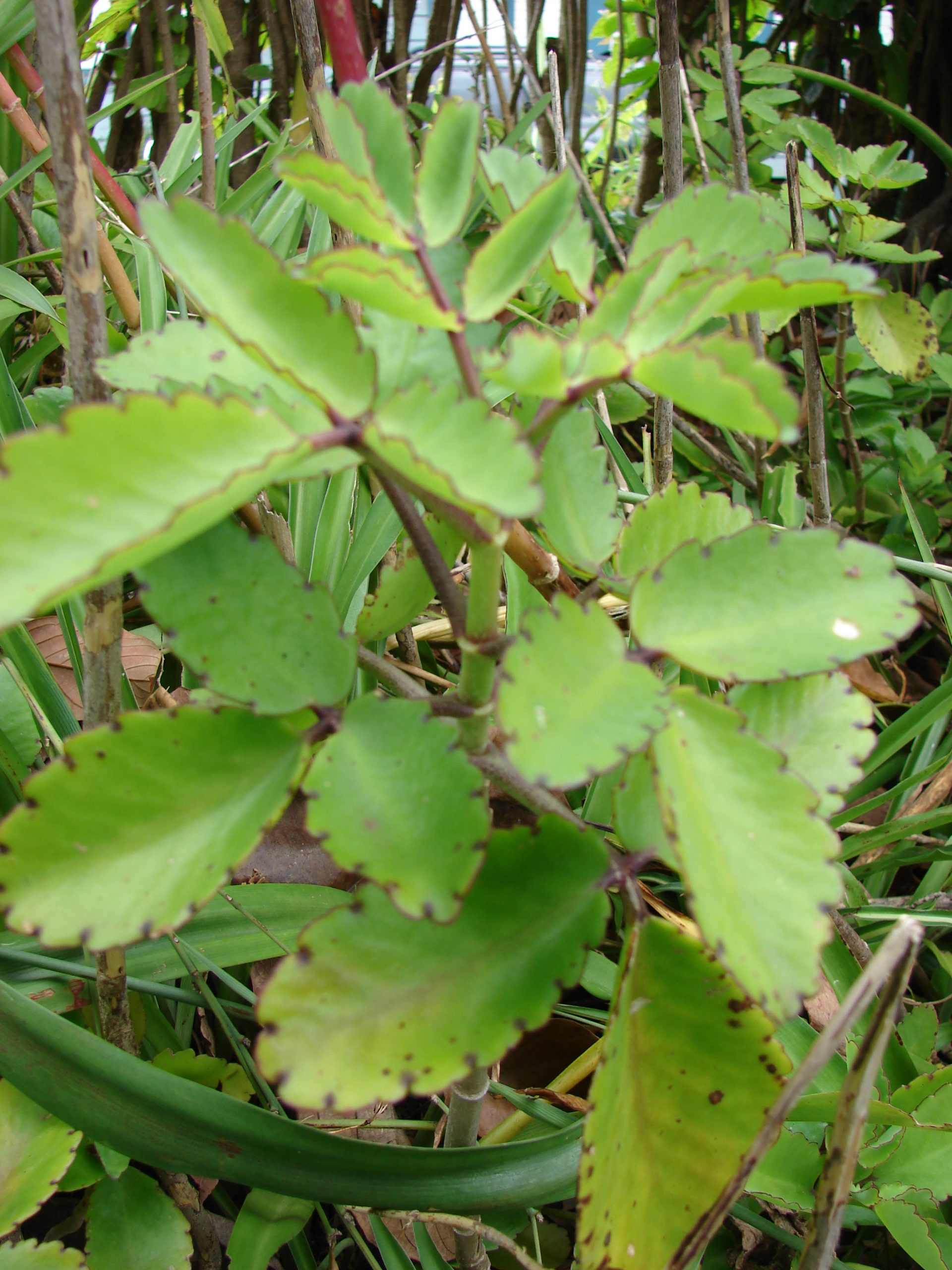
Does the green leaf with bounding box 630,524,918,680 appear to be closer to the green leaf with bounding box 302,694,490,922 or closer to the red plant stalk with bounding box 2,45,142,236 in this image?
the green leaf with bounding box 302,694,490,922

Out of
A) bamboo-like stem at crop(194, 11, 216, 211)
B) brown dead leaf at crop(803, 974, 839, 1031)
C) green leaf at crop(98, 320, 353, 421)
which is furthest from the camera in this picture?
bamboo-like stem at crop(194, 11, 216, 211)

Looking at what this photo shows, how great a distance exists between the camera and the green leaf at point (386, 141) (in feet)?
1.00

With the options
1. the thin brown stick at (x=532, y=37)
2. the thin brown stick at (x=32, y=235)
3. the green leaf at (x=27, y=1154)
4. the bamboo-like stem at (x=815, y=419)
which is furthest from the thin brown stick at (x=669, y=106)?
the thin brown stick at (x=532, y=37)

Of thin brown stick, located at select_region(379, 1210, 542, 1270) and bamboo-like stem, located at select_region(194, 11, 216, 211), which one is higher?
bamboo-like stem, located at select_region(194, 11, 216, 211)

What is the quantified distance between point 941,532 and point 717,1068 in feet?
3.66

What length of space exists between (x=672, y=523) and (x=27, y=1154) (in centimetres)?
48

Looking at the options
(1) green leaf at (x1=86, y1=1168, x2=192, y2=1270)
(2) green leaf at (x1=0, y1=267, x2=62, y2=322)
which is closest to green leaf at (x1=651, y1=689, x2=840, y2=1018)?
(1) green leaf at (x1=86, y1=1168, x2=192, y2=1270)

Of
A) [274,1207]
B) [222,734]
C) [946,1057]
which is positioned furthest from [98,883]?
[946,1057]

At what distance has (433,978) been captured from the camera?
0.99 ft

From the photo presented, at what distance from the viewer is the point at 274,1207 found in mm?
515

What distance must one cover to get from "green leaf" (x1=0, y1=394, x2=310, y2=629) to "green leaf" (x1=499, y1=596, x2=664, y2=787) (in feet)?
0.31

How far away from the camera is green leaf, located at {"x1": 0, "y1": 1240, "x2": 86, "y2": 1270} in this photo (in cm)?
44

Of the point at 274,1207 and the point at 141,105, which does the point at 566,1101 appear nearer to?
the point at 274,1207

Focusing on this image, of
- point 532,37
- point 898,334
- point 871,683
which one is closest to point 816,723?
point 871,683
